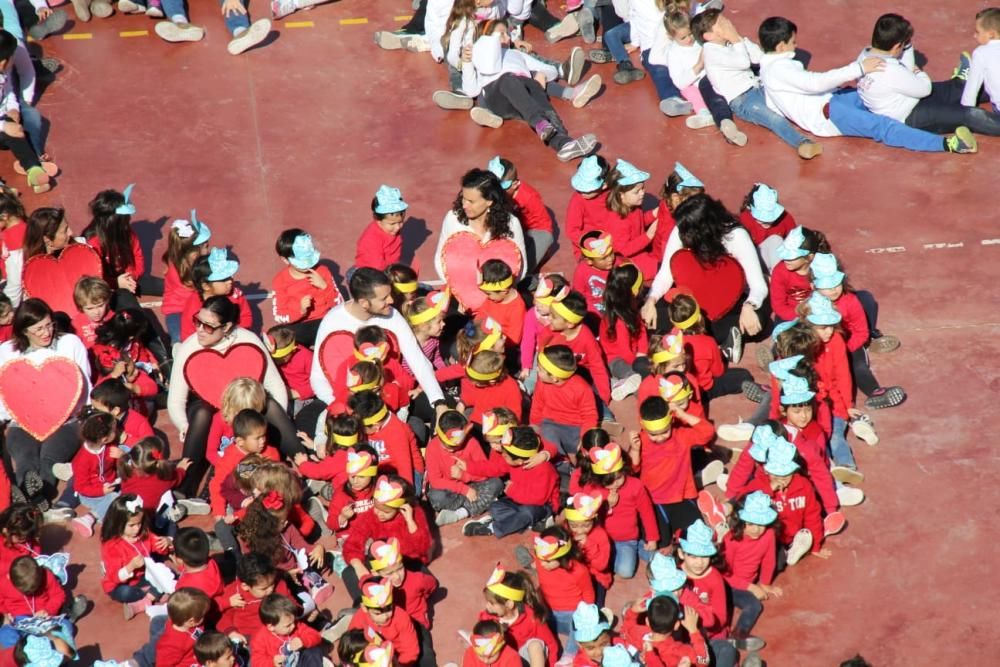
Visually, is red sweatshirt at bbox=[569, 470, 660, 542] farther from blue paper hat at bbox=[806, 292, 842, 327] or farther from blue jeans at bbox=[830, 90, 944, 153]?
blue jeans at bbox=[830, 90, 944, 153]

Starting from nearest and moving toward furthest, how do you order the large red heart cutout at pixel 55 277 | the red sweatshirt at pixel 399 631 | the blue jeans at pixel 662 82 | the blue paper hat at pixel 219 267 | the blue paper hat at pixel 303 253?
the red sweatshirt at pixel 399 631 → the blue paper hat at pixel 219 267 → the blue paper hat at pixel 303 253 → the large red heart cutout at pixel 55 277 → the blue jeans at pixel 662 82

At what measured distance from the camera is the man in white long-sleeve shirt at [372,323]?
1041 centimetres

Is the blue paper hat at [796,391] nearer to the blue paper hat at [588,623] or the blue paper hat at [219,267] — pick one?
the blue paper hat at [588,623]

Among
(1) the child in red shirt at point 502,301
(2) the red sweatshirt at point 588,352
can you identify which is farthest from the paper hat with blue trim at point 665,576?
(1) the child in red shirt at point 502,301

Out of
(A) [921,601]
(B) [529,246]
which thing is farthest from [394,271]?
(A) [921,601]

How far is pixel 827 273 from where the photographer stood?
10.6 meters

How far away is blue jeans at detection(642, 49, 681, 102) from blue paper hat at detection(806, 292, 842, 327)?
462 cm

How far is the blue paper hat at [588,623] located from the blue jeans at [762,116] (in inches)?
257

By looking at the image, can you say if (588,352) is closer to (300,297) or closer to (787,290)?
(787,290)

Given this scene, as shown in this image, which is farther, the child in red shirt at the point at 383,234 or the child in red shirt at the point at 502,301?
the child in red shirt at the point at 383,234

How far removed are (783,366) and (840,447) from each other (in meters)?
0.79

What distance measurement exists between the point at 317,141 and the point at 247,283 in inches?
91.2

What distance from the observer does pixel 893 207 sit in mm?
12953

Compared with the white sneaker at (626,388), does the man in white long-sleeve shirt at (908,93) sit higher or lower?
higher
